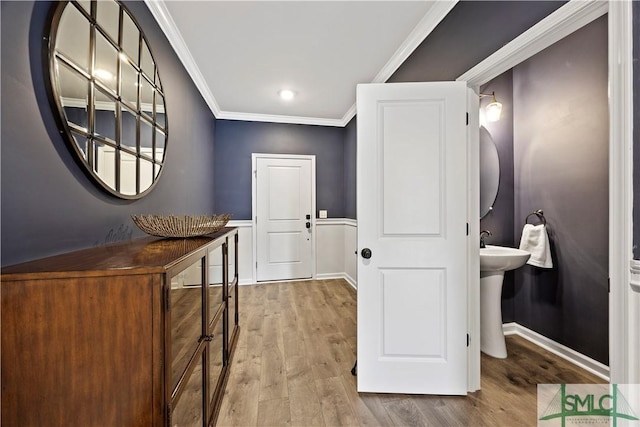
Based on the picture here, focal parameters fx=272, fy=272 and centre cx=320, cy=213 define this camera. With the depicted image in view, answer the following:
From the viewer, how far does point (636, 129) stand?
3.09 feet

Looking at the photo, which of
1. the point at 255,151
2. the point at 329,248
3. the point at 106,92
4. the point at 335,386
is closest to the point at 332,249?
the point at 329,248

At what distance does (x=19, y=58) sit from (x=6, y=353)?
0.89m

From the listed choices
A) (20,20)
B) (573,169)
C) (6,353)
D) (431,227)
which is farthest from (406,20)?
(6,353)

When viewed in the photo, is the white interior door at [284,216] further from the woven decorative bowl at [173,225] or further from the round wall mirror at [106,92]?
the woven decorative bowl at [173,225]

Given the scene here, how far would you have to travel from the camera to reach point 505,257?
2002 mm

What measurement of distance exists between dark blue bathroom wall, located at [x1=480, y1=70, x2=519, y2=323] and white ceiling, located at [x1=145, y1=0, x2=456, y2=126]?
103cm

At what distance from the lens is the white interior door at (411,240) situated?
1703 millimetres

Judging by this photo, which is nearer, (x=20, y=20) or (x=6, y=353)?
(x=6, y=353)

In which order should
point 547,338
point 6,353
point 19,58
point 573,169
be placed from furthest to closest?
point 547,338, point 573,169, point 19,58, point 6,353

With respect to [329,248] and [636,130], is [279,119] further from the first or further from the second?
[636,130]

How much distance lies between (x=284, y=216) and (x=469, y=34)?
10.6 feet

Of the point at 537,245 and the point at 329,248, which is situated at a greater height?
the point at 537,245

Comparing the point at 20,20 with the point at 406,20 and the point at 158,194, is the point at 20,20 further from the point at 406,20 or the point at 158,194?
the point at 406,20

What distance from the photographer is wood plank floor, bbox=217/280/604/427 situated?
1532 mm
